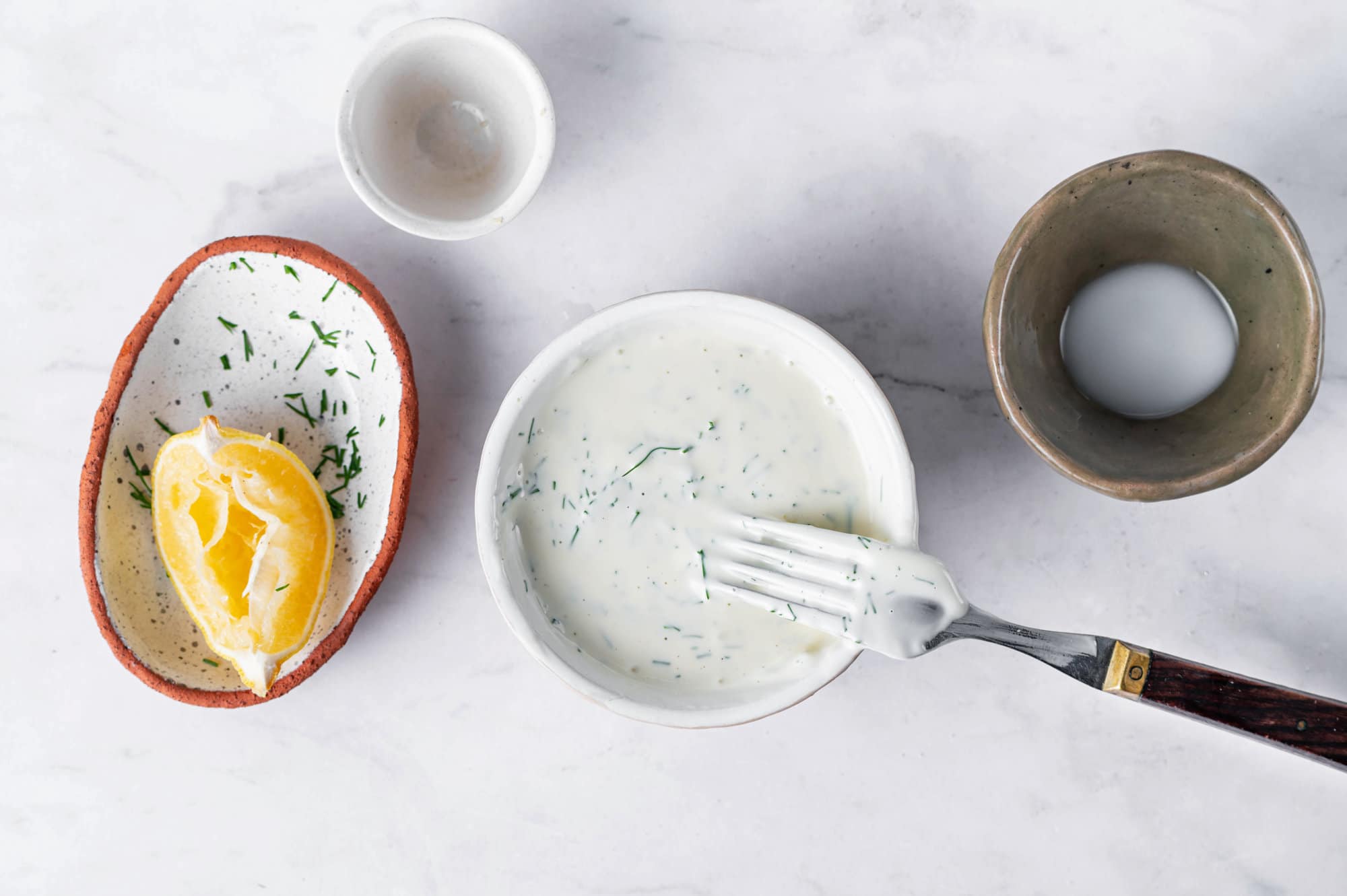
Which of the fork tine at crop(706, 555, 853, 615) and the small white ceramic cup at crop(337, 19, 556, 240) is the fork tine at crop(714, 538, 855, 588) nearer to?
the fork tine at crop(706, 555, 853, 615)

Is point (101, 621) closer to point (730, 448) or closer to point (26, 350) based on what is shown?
point (26, 350)

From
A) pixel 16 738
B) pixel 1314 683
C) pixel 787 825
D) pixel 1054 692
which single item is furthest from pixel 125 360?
pixel 1314 683

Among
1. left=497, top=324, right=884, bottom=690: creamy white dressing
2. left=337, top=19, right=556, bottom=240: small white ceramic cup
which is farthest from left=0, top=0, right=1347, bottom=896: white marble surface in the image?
left=497, top=324, right=884, bottom=690: creamy white dressing

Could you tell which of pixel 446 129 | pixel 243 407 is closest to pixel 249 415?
pixel 243 407

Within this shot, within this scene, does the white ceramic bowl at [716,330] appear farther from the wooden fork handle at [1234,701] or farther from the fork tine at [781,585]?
the wooden fork handle at [1234,701]

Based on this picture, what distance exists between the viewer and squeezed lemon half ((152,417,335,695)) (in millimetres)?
1068

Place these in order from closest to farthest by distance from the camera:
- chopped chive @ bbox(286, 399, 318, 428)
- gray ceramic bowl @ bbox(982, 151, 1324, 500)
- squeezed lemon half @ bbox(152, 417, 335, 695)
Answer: gray ceramic bowl @ bbox(982, 151, 1324, 500), squeezed lemon half @ bbox(152, 417, 335, 695), chopped chive @ bbox(286, 399, 318, 428)

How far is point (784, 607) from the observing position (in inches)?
39.4

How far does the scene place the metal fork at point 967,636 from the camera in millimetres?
958

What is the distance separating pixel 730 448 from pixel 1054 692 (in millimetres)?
516

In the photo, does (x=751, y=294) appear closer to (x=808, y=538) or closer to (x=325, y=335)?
(x=808, y=538)

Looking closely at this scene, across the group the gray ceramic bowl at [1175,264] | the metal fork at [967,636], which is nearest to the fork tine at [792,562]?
the metal fork at [967,636]

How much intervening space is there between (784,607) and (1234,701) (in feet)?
1.48

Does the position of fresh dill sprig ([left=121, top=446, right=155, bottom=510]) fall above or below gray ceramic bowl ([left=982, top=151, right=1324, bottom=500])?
below
